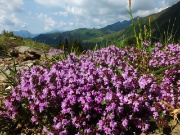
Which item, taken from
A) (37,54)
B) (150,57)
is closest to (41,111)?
(150,57)

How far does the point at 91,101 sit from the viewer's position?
5.57 m

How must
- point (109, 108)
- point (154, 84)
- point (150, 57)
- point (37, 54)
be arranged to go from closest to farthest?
point (109, 108)
point (154, 84)
point (150, 57)
point (37, 54)

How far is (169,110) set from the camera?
5.73 m

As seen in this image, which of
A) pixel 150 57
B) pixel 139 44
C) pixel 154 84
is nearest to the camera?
pixel 154 84

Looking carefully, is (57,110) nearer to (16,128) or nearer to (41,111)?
(41,111)

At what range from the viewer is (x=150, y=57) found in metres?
8.30

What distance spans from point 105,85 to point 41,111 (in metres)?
1.58

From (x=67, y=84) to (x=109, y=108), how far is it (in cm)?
116

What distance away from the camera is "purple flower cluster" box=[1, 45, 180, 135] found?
5477mm

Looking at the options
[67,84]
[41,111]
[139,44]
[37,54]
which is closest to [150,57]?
[139,44]

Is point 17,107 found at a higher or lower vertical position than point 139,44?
lower

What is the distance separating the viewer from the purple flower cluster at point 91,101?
548 cm

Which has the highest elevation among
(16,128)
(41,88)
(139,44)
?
(139,44)

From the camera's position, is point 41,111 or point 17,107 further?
point 17,107
